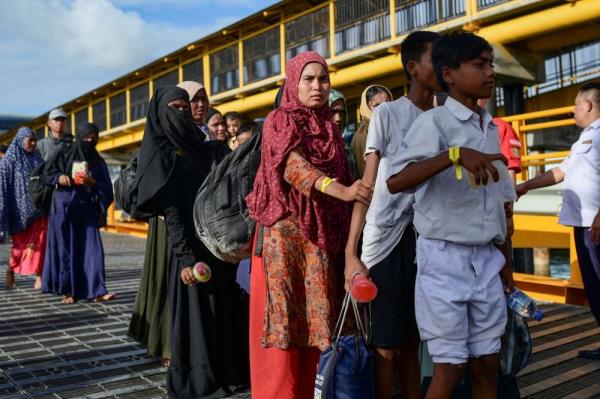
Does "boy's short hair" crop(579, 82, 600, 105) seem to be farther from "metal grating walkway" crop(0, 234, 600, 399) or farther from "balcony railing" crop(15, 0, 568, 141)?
"balcony railing" crop(15, 0, 568, 141)

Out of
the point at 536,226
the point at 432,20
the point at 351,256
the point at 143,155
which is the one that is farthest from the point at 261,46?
the point at 351,256

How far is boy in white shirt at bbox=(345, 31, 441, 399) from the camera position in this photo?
2443mm

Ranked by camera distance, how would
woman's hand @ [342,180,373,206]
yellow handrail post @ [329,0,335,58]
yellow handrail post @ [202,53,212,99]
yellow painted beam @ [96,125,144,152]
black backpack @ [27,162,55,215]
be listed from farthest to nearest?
yellow painted beam @ [96,125,144,152] → yellow handrail post @ [202,53,212,99] → yellow handrail post @ [329,0,335,58] → black backpack @ [27,162,55,215] → woman's hand @ [342,180,373,206]

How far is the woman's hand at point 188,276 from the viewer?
11.0 feet

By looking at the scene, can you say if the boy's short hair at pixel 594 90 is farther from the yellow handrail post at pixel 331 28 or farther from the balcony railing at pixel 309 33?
the balcony railing at pixel 309 33

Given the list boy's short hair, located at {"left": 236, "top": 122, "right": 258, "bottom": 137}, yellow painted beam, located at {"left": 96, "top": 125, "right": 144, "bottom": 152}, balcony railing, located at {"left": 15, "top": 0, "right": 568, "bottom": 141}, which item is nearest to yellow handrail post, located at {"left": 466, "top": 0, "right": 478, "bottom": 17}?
balcony railing, located at {"left": 15, "top": 0, "right": 568, "bottom": 141}

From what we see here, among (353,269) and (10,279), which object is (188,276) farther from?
(10,279)

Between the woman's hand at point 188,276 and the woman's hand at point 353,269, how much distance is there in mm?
1204

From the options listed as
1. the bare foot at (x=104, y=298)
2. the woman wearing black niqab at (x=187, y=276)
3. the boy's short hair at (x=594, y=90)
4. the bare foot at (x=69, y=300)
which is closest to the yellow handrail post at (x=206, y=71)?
the bare foot at (x=104, y=298)

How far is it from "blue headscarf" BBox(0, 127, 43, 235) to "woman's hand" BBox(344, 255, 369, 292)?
6300 millimetres

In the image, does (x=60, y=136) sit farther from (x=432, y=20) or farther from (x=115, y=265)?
(x=432, y=20)

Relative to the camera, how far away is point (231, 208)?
9.62 feet

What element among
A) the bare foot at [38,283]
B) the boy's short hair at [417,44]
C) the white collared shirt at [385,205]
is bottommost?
the bare foot at [38,283]

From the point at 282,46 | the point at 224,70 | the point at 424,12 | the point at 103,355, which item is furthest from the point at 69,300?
the point at 224,70
